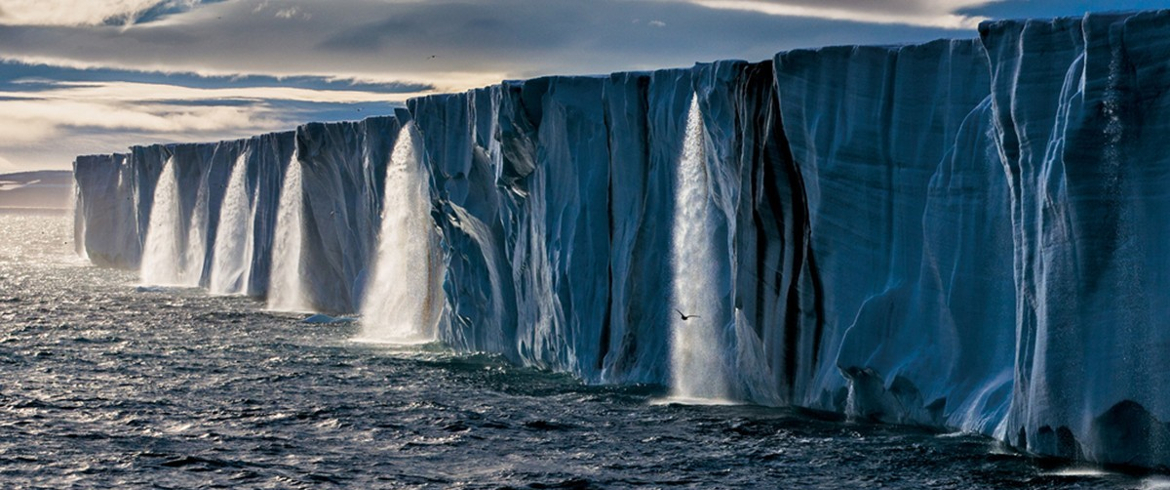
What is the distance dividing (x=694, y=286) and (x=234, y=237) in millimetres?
25999

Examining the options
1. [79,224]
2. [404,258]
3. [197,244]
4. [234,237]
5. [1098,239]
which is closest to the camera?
[1098,239]

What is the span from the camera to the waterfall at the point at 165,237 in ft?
151

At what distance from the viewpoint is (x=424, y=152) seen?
81.3ft

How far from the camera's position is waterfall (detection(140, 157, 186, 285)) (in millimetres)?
45906

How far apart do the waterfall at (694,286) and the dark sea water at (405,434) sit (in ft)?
1.97

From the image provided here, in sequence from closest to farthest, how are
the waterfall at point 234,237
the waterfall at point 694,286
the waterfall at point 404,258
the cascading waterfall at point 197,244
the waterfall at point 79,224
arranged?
the waterfall at point 694,286
the waterfall at point 404,258
the waterfall at point 234,237
the cascading waterfall at point 197,244
the waterfall at point 79,224

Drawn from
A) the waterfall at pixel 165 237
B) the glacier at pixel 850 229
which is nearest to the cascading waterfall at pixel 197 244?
the waterfall at pixel 165 237

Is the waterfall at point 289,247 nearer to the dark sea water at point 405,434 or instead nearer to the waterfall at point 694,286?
the dark sea water at point 405,434

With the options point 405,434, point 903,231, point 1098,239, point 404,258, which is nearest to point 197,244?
point 404,258

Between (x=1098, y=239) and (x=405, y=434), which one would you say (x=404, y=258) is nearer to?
(x=405, y=434)

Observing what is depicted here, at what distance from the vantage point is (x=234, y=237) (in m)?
40.6

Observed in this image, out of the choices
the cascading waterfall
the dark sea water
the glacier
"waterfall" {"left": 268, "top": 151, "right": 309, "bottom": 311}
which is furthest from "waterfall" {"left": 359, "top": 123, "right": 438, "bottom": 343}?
the cascading waterfall

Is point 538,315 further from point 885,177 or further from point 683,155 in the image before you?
point 885,177

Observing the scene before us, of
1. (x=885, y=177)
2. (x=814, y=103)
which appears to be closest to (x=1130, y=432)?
(x=885, y=177)
